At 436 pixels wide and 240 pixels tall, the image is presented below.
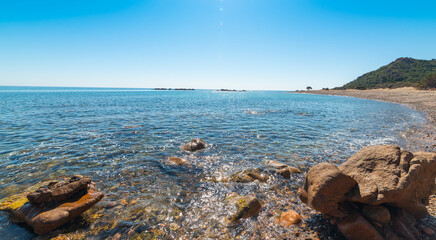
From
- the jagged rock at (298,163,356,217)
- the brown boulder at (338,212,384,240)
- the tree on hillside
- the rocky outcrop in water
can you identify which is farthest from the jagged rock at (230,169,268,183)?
the tree on hillside

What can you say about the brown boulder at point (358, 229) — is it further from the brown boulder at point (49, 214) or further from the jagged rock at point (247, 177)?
the brown boulder at point (49, 214)

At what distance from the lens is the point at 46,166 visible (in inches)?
427

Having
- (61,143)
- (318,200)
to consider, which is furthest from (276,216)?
Answer: (61,143)

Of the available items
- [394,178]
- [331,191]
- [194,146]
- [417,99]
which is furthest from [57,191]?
[417,99]

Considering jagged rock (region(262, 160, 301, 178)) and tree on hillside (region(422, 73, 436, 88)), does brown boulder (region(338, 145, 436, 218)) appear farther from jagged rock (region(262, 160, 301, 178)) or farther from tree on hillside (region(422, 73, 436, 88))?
tree on hillside (region(422, 73, 436, 88))

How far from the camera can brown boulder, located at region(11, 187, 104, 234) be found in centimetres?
594

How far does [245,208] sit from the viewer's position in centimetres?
689

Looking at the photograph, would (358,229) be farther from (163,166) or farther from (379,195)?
(163,166)

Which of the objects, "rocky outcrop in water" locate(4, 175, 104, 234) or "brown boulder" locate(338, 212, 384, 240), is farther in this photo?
"rocky outcrop in water" locate(4, 175, 104, 234)

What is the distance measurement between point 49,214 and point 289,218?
8.21 metres

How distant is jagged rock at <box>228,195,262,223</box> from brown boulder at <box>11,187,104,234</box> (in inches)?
220

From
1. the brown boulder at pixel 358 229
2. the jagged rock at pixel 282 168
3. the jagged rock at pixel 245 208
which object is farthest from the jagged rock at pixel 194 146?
the brown boulder at pixel 358 229

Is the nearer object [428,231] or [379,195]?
[379,195]

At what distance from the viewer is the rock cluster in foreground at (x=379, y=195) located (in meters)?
5.17
